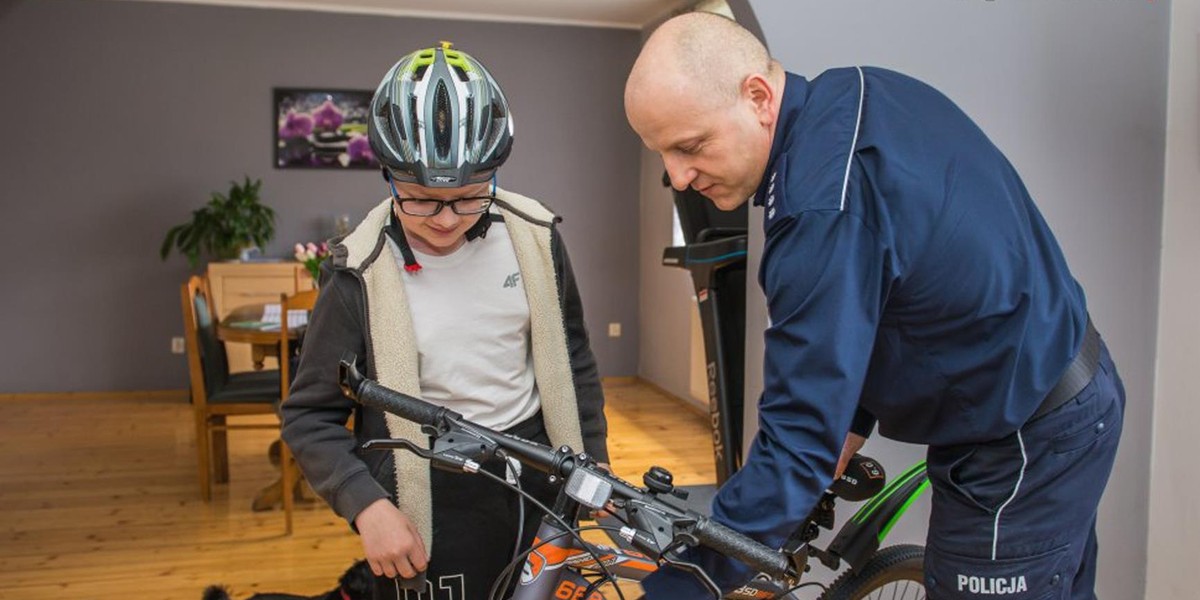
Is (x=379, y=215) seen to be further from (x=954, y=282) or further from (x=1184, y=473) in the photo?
(x=1184, y=473)

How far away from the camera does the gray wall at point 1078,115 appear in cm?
222

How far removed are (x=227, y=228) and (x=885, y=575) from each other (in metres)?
5.88

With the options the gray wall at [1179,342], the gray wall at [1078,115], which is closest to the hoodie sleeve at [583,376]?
the gray wall at [1078,115]

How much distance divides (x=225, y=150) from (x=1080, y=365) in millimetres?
6975

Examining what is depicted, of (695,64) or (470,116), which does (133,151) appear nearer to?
(470,116)

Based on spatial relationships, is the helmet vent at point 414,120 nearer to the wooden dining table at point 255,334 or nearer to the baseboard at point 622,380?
the wooden dining table at point 255,334

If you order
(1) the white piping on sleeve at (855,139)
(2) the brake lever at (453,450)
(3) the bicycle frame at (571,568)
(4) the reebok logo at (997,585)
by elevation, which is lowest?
(4) the reebok logo at (997,585)

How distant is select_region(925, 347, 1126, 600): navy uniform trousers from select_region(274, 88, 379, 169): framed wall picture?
21.5 ft

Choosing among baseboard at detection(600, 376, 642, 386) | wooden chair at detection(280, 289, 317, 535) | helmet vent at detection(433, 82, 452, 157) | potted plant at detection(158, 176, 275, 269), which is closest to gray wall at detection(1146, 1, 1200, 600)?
helmet vent at detection(433, 82, 452, 157)

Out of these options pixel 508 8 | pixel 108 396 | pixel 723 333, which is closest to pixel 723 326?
pixel 723 333

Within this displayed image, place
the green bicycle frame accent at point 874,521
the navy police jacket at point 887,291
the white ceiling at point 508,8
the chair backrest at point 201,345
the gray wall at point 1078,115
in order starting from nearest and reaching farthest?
the navy police jacket at point 887,291, the green bicycle frame accent at point 874,521, the gray wall at point 1078,115, the chair backrest at point 201,345, the white ceiling at point 508,8

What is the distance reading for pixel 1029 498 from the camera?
133 cm

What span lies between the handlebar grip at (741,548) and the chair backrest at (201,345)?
12.9ft

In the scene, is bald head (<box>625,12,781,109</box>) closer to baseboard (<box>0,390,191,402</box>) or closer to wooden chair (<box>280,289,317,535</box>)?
wooden chair (<box>280,289,317,535</box>)
